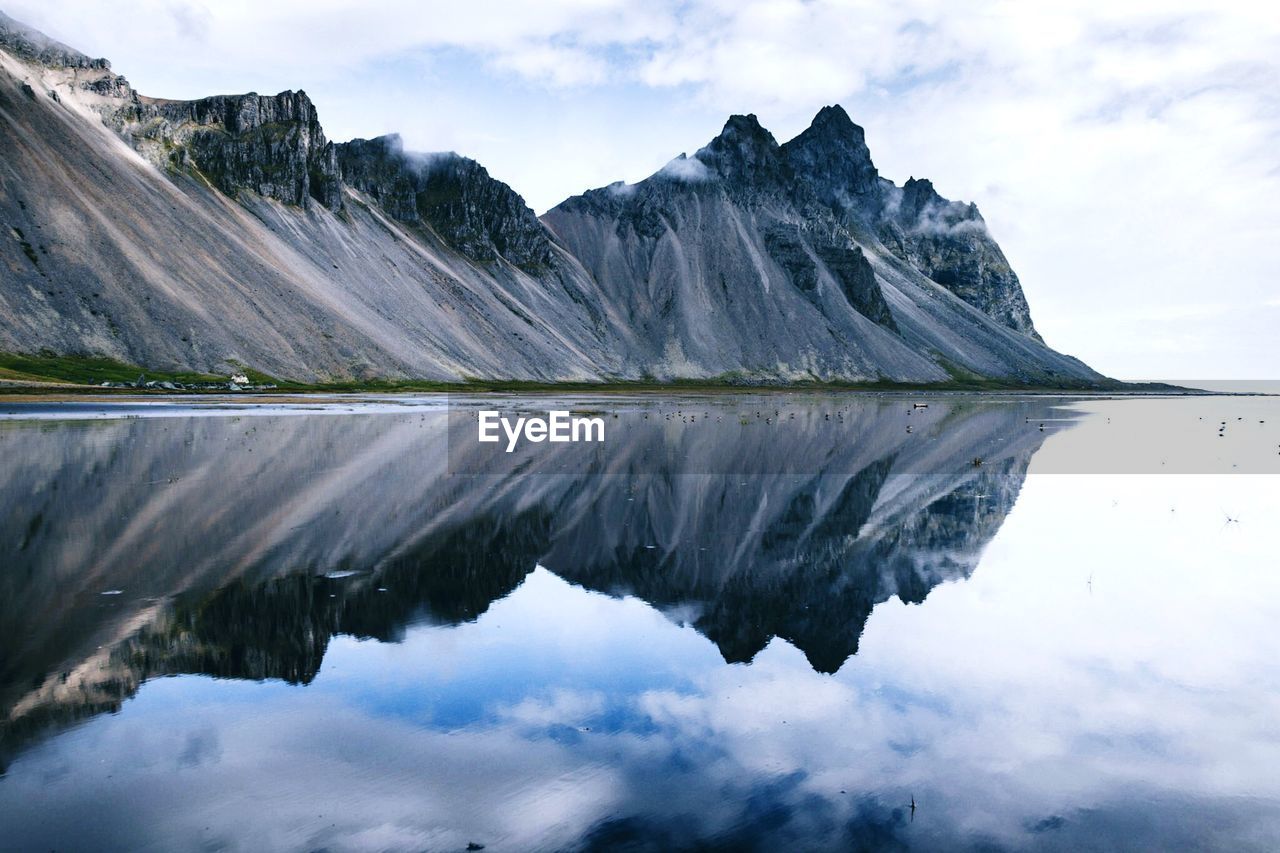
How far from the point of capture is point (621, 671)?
42.2 feet

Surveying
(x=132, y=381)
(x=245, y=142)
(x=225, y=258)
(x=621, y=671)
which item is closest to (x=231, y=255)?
(x=225, y=258)

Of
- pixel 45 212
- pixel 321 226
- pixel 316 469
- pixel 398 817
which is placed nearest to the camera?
pixel 398 817

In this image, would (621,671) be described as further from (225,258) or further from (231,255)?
(231,255)

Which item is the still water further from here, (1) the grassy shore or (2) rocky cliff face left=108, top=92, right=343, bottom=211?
(2) rocky cliff face left=108, top=92, right=343, bottom=211

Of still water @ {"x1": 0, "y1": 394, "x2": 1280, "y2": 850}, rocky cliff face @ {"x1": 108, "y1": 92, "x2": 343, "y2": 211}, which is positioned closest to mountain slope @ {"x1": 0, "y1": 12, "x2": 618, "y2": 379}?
rocky cliff face @ {"x1": 108, "y1": 92, "x2": 343, "y2": 211}

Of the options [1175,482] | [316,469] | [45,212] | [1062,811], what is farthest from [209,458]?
[45,212]

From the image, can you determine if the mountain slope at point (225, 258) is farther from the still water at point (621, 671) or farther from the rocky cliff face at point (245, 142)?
the still water at point (621, 671)

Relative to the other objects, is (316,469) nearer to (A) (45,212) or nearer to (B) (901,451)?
(B) (901,451)

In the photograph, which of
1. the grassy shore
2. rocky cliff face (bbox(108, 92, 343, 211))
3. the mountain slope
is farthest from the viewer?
rocky cliff face (bbox(108, 92, 343, 211))

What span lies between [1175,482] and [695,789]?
34213mm

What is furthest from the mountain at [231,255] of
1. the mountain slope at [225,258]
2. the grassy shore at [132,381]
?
the grassy shore at [132,381]

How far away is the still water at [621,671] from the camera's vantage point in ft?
28.5

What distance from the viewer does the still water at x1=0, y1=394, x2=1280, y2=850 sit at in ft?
28.5

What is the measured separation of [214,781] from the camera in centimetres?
909
